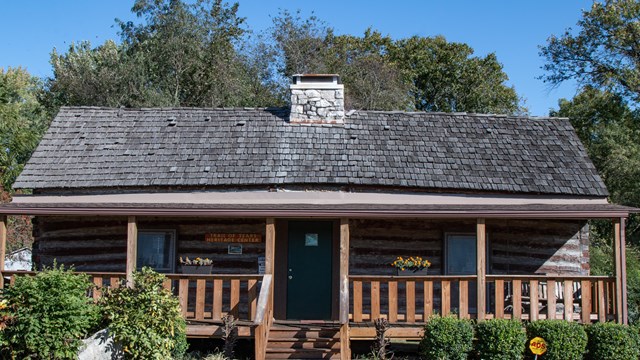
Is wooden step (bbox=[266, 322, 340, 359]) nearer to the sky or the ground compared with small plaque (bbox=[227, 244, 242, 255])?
nearer to the ground

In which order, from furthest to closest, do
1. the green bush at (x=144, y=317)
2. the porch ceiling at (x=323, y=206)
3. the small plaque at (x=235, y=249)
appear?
the small plaque at (x=235, y=249), the porch ceiling at (x=323, y=206), the green bush at (x=144, y=317)

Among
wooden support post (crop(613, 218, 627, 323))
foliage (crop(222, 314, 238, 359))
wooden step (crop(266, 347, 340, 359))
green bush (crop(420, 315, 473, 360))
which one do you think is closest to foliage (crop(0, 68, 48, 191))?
foliage (crop(222, 314, 238, 359))

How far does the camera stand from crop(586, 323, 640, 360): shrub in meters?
12.7

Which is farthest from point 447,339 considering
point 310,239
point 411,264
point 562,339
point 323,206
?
point 310,239

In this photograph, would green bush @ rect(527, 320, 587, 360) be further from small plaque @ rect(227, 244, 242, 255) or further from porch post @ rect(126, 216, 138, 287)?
porch post @ rect(126, 216, 138, 287)

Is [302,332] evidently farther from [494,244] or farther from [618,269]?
[618,269]

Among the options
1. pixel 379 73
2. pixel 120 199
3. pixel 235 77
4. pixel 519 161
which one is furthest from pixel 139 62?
pixel 519 161

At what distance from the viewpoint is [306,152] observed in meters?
16.2

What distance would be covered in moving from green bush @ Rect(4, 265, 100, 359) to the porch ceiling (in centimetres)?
273

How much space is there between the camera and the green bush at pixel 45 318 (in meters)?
10.9

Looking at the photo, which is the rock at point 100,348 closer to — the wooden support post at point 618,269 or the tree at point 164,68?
the wooden support post at point 618,269

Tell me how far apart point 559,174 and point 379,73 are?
2124 cm

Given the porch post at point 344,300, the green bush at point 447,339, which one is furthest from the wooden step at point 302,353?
the green bush at point 447,339

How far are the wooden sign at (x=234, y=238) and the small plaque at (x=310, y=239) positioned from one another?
37.5 inches
